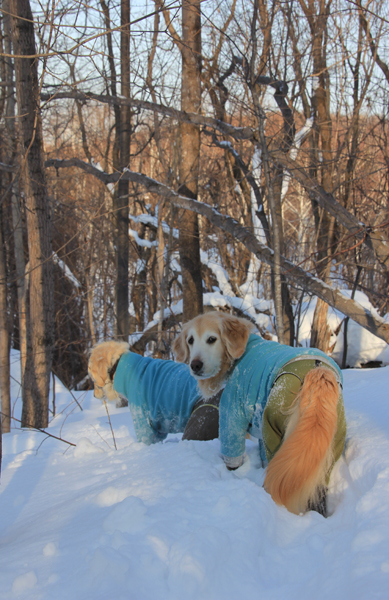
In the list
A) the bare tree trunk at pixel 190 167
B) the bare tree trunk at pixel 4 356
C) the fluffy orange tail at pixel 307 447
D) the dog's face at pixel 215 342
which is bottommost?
the bare tree trunk at pixel 4 356

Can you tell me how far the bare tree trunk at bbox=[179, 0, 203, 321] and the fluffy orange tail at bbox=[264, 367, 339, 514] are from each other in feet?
14.4

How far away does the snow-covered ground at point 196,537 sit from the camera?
1355 millimetres

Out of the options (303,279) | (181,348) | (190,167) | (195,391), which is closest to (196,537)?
(181,348)

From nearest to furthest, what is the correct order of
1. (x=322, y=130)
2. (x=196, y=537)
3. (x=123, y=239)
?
(x=196, y=537), (x=322, y=130), (x=123, y=239)

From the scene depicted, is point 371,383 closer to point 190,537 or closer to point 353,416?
point 353,416

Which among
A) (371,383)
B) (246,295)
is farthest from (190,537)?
(246,295)

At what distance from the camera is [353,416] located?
288cm

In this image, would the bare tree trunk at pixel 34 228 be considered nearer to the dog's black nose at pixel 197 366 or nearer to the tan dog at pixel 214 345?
the tan dog at pixel 214 345

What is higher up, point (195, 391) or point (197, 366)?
point (197, 366)

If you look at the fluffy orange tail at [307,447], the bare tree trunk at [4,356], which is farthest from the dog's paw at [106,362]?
the bare tree trunk at [4,356]

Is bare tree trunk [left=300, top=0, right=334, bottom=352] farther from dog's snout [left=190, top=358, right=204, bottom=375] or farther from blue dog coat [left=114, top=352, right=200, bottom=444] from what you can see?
dog's snout [left=190, top=358, right=204, bottom=375]

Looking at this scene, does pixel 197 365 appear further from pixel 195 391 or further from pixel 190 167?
pixel 190 167

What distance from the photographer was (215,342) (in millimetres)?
2893

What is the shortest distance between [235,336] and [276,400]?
2.14ft
